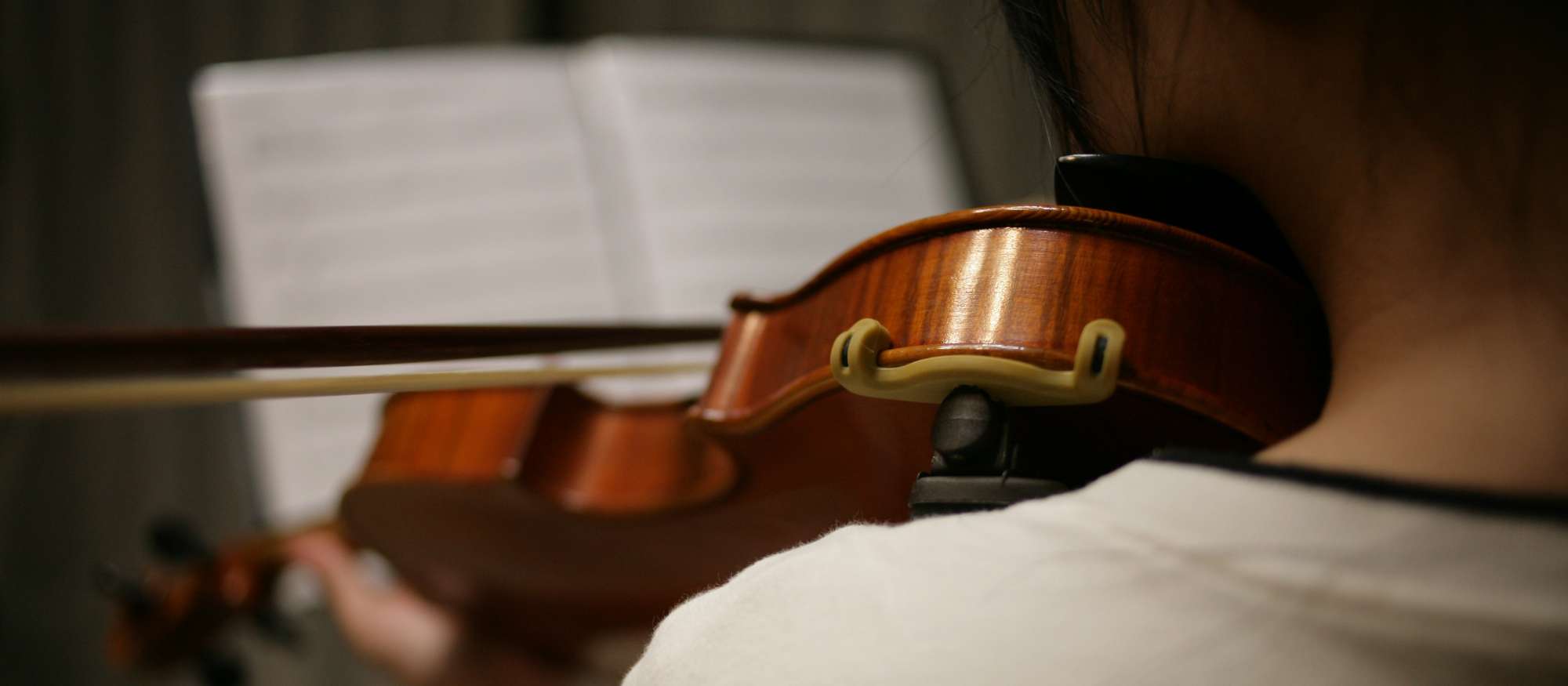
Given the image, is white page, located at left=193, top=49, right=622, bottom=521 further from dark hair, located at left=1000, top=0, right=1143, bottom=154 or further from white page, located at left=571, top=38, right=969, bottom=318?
dark hair, located at left=1000, top=0, right=1143, bottom=154

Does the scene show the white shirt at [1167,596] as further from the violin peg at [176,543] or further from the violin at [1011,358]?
the violin peg at [176,543]

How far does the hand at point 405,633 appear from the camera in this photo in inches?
51.4

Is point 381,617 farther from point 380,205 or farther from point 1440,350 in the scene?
point 1440,350

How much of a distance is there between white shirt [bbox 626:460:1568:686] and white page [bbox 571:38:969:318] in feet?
4.23

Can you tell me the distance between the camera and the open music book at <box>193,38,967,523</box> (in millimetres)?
1628

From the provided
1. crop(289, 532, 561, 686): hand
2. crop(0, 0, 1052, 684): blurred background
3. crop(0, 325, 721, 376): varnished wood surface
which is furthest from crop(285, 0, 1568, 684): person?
crop(0, 0, 1052, 684): blurred background

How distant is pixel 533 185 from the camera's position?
1.81m

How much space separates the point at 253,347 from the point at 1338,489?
45 centimetres

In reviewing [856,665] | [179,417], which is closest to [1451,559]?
[856,665]

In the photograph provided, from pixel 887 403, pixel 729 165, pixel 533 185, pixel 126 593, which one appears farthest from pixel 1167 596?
pixel 533 185

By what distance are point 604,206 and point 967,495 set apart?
4.53 ft

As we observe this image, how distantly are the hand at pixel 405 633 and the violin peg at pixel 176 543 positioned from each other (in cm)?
10

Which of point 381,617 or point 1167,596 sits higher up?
point 1167,596

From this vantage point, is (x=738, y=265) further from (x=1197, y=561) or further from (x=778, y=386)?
(x=1197, y=561)
